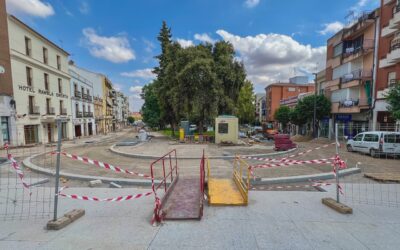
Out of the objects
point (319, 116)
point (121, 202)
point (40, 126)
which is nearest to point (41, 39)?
point (40, 126)

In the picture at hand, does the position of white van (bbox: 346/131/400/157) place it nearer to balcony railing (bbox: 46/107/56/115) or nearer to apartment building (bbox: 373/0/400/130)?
apartment building (bbox: 373/0/400/130)

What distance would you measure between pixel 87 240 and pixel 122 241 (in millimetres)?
641

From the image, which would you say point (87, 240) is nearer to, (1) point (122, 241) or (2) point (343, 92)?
(1) point (122, 241)

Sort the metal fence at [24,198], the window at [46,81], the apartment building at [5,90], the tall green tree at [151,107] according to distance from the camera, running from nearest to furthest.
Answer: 1. the metal fence at [24,198]
2. the apartment building at [5,90]
3. the window at [46,81]
4. the tall green tree at [151,107]

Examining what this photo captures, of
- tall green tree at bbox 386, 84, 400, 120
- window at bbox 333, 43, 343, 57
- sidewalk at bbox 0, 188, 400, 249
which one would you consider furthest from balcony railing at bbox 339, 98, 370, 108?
sidewalk at bbox 0, 188, 400, 249

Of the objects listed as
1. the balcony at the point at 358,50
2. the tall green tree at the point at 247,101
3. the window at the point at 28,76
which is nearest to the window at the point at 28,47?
the window at the point at 28,76

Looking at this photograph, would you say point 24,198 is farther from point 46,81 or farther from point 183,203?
point 46,81

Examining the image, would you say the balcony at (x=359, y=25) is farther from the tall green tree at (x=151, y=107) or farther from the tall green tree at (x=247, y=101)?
the tall green tree at (x=151, y=107)

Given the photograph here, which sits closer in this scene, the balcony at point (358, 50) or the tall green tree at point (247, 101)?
the balcony at point (358, 50)

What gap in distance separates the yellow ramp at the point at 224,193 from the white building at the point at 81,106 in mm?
29374

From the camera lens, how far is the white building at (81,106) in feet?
94.6

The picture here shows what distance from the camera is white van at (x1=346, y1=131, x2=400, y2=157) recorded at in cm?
1169

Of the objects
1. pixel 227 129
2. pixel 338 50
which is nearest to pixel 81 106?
pixel 227 129

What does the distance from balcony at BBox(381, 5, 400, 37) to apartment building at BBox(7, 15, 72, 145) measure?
32.6m
